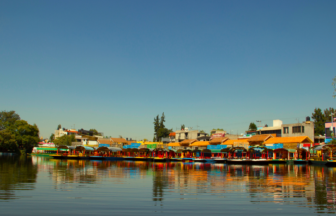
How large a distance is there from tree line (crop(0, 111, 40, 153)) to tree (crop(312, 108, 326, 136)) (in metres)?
88.9

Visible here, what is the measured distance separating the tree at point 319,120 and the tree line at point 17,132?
3499 inches

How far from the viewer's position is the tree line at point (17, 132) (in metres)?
87.8

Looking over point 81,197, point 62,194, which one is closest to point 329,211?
point 81,197

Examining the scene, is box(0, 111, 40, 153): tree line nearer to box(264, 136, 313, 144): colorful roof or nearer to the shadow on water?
the shadow on water

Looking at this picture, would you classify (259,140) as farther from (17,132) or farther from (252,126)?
(17,132)

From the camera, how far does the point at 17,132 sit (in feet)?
307

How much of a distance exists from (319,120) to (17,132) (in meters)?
95.7

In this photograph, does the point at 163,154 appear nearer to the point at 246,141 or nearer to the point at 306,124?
the point at 246,141

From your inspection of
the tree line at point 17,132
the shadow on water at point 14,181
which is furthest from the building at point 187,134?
the shadow on water at point 14,181

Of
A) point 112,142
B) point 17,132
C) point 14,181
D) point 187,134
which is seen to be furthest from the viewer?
point 187,134

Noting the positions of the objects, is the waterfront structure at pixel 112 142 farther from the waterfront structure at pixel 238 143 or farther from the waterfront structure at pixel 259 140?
the waterfront structure at pixel 259 140

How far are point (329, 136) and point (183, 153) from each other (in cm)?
3548

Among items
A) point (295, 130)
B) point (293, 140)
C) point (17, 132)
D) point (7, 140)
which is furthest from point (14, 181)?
point (17, 132)

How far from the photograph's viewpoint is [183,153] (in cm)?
7931
